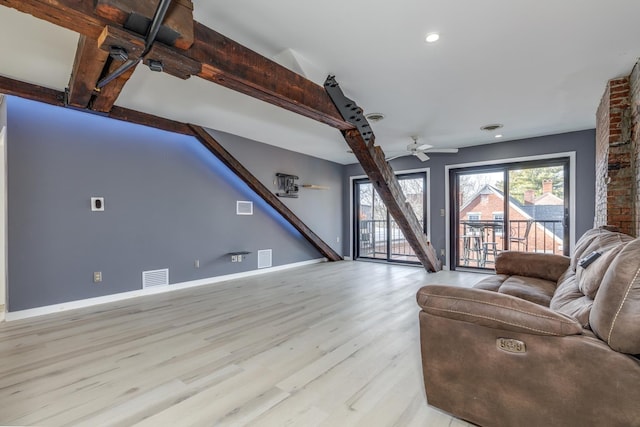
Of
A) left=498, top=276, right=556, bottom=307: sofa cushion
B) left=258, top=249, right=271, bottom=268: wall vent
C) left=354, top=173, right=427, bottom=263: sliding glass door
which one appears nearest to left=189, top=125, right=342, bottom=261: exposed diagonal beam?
left=258, top=249, right=271, bottom=268: wall vent

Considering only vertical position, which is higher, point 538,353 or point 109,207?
point 109,207

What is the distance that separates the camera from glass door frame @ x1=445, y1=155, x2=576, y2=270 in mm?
4770

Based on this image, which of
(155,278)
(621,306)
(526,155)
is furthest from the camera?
(526,155)

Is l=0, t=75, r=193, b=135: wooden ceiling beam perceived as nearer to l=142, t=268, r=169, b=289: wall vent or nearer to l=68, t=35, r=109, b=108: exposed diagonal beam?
l=68, t=35, r=109, b=108: exposed diagonal beam

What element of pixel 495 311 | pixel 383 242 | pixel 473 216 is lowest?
pixel 383 242

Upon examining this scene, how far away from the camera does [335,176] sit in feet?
24.1

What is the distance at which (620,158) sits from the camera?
2.91m

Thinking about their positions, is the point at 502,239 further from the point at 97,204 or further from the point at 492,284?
the point at 97,204

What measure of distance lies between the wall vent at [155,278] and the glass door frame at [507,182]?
502 cm

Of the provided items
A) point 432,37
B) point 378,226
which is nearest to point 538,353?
point 432,37

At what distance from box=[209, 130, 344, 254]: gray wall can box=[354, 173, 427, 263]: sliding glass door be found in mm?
473

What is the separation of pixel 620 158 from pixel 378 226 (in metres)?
4.68

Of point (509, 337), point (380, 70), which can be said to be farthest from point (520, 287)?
point (380, 70)

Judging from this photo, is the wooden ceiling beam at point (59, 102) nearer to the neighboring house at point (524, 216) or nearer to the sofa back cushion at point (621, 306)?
the sofa back cushion at point (621, 306)
